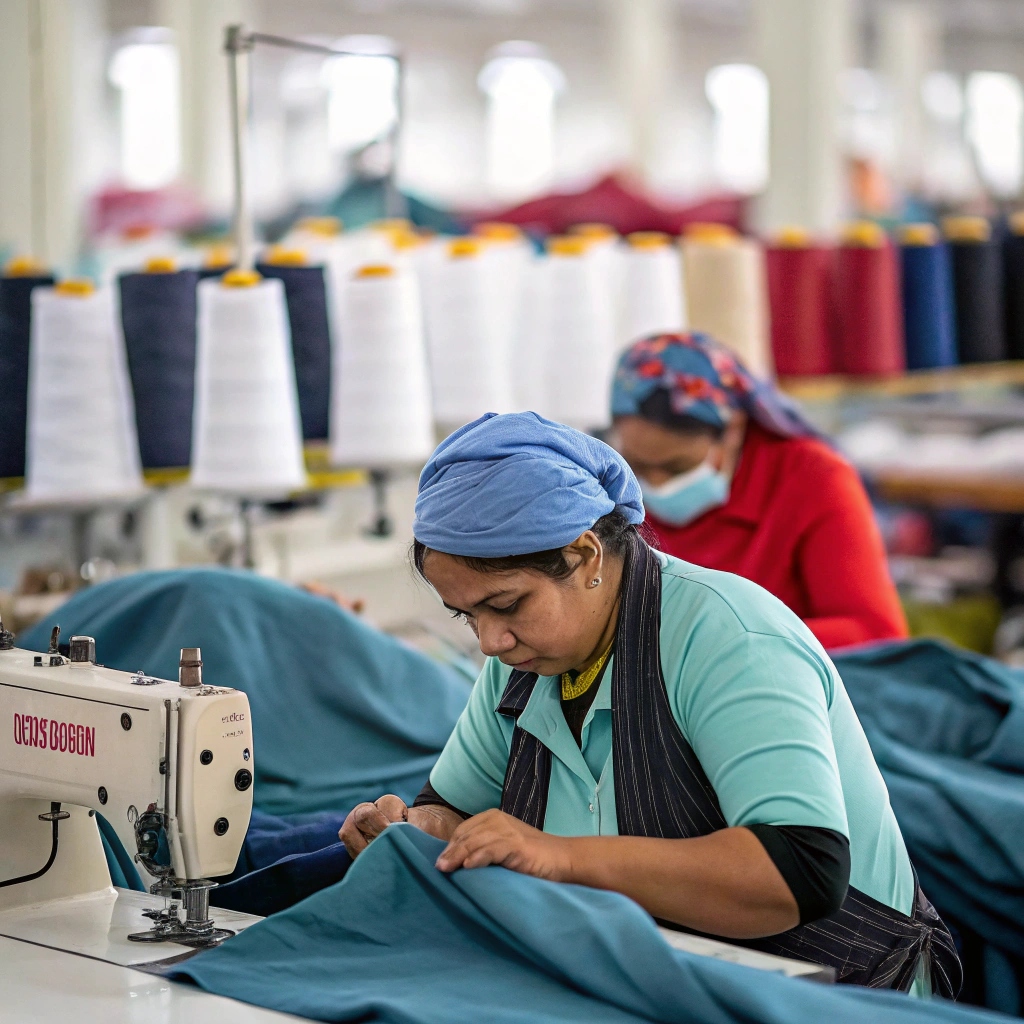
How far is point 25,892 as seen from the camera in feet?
5.56

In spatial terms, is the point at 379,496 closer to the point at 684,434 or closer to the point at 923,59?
the point at 684,434

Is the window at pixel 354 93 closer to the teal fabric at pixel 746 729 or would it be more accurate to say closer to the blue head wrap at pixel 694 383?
the blue head wrap at pixel 694 383

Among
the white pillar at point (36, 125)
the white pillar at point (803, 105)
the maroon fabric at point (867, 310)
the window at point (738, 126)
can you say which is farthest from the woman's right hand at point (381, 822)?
the window at point (738, 126)

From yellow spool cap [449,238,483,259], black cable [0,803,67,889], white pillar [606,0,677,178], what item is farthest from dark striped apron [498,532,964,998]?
white pillar [606,0,677,178]

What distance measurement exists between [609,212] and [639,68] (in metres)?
2.73

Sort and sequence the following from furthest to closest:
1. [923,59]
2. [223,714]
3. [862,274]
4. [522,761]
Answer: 1. [923,59]
2. [862,274]
3. [522,761]
4. [223,714]

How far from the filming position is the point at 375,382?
9.69 ft

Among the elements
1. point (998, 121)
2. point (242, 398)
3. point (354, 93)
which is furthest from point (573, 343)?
point (998, 121)

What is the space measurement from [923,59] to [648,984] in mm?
12227

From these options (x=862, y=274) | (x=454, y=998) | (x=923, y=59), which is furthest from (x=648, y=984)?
(x=923, y=59)

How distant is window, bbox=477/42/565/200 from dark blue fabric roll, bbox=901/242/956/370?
11302 mm

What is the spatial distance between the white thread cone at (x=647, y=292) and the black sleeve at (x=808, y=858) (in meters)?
2.37

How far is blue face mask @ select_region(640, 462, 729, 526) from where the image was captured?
9.37 feet

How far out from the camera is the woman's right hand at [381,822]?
5.48ft
